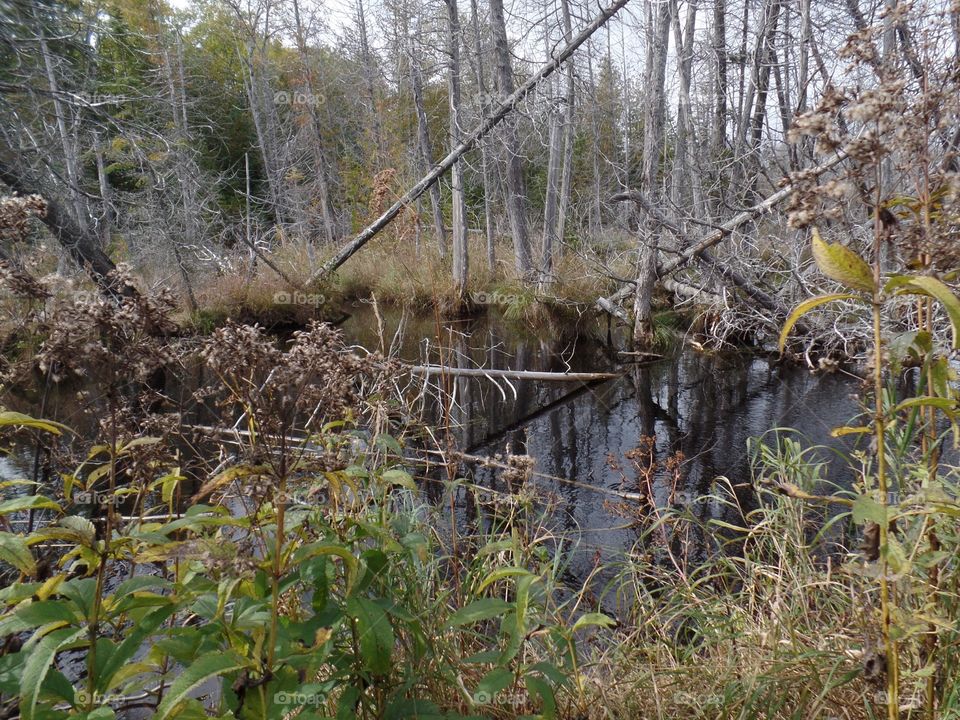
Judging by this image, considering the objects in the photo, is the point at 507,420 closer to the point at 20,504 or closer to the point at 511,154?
the point at 511,154

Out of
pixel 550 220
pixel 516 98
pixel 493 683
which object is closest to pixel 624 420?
pixel 516 98

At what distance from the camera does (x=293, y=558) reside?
48.0 inches

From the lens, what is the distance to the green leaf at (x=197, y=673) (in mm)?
1066

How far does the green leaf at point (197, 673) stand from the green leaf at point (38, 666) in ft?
0.69

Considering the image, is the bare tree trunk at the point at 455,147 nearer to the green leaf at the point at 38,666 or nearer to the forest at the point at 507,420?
the forest at the point at 507,420

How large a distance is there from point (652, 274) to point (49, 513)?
22.9ft

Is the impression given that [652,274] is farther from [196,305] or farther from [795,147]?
[196,305]

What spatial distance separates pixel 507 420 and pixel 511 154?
17.1 feet

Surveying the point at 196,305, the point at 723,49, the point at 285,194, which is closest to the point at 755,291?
the point at 723,49

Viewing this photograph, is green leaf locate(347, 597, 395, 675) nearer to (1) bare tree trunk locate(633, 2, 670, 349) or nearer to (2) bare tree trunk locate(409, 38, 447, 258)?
(1) bare tree trunk locate(633, 2, 670, 349)

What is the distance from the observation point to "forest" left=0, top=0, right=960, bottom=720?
4.17 ft

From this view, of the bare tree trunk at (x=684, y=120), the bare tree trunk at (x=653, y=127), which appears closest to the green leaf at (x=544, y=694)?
the bare tree trunk at (x=653, y=127)

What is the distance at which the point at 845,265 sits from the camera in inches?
43.7

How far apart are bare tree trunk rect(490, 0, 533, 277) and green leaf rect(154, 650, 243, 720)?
30.0ft
